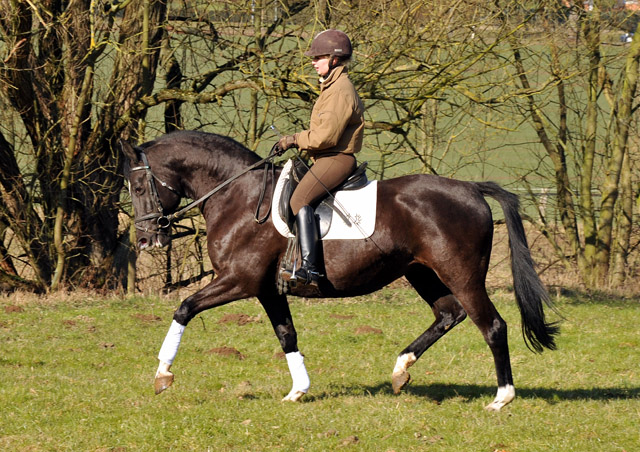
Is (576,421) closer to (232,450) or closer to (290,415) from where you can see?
(290,415)

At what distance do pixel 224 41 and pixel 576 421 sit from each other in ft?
27.8

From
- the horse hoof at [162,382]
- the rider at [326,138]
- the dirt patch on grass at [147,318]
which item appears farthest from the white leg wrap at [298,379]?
the dirt patch on grass at [147,318]

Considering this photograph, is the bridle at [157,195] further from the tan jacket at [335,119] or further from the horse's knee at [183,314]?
the horse's knee at [183,314]

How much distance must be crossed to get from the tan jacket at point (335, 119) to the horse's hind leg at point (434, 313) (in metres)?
1.29

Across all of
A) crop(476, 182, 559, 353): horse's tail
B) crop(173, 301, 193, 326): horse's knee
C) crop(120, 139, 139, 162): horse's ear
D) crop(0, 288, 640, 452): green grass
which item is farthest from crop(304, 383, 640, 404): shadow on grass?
crop(120, 139, 139, 162): horse's ear

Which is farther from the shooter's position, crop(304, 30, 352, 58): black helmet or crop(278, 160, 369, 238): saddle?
crop(278, 160, 369, 238): saddle

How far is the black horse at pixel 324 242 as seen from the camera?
21.8 feet

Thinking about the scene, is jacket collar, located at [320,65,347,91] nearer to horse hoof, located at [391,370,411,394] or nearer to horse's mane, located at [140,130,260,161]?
horse's mane, located at [140,130,260,161]

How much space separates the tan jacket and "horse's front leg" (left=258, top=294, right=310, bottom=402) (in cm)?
141

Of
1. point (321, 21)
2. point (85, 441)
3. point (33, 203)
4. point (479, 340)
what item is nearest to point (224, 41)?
point (321, 21)

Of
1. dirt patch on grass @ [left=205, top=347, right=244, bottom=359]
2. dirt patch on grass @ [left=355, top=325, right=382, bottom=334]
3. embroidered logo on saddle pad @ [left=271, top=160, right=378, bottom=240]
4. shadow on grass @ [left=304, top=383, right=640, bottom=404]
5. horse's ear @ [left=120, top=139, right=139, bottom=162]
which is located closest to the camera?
embroidered logo on saddle pad @ [left=271, top=160, right=378, bottom=240]

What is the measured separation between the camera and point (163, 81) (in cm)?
1412

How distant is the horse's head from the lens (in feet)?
22.5

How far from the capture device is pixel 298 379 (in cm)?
696
